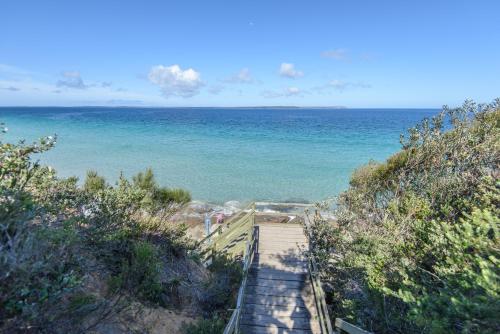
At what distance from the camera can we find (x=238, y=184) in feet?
67.6

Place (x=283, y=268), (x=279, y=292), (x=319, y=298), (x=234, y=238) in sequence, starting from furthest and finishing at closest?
(x=234, y=238)
(x=283, y=268)
(x=279, y=292)
(x=319, y=298)

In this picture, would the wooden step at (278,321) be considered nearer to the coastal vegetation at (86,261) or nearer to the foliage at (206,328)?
the coastal vegetation at (86,261)

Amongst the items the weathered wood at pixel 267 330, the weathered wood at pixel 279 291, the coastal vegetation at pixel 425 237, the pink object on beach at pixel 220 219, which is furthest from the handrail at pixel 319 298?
the pink object on beach at pixel 220 219

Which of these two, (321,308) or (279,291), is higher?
(321,308)

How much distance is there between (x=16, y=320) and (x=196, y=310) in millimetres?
3696

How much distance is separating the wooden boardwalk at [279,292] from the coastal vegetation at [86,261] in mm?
756

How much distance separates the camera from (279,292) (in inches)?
298

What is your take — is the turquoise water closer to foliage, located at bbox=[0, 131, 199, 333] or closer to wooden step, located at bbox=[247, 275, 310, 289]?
wooden step, located at bbox=[247, 275, 310, 289]

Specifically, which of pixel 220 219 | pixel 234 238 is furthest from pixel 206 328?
pixel 220 219

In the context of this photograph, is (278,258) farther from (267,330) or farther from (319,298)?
(267,330)

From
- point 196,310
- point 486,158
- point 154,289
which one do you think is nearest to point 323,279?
point 196,310

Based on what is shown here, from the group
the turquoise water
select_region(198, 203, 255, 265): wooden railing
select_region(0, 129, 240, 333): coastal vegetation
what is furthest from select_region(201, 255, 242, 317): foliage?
the turquoise water

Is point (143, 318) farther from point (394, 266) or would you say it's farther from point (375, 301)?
point (394, 266)

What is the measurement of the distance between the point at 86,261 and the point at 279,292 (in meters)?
4.90
